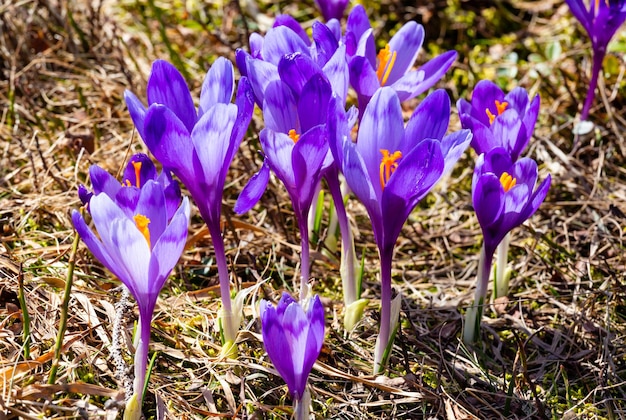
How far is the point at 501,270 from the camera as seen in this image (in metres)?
2.27

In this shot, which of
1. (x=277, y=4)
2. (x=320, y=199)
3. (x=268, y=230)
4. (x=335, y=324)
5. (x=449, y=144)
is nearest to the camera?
(x=449, y=144)

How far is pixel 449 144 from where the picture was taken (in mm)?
1669

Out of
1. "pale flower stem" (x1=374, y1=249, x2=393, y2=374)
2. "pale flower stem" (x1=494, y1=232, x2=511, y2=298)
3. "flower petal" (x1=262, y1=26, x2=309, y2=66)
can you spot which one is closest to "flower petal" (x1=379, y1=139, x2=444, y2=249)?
"pale flower stem" (x1=374, y1=249, x2=393, y2=374)

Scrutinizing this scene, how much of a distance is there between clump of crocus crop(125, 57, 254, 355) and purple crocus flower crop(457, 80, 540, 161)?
2.02 ft

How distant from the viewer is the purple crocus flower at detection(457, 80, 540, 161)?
2020 millimetres

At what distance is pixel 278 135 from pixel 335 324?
640 mm

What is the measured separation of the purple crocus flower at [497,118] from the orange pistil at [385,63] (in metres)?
0.22

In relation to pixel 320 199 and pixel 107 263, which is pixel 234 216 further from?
pixel 107 263

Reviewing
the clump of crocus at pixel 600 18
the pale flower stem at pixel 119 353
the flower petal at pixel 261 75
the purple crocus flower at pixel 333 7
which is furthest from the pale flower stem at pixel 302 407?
the clump of crocus at pixel 600 18

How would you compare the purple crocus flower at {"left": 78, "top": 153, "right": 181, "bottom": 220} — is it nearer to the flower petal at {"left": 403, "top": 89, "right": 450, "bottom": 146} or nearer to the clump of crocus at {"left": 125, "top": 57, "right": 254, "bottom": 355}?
the clump of crocus at {"left": 125, "top": 57, "right": 254, "bottom": 355}

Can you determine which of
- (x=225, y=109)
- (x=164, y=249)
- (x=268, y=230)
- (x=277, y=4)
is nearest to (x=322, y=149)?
(x=225, y=109)

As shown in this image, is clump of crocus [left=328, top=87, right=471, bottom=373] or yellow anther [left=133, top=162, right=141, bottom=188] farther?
yellow anther [left=133, top=162, right=141, bottom=188]

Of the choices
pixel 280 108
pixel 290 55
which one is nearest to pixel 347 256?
pixel 280 108

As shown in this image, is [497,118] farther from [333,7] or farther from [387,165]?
[333,7]
